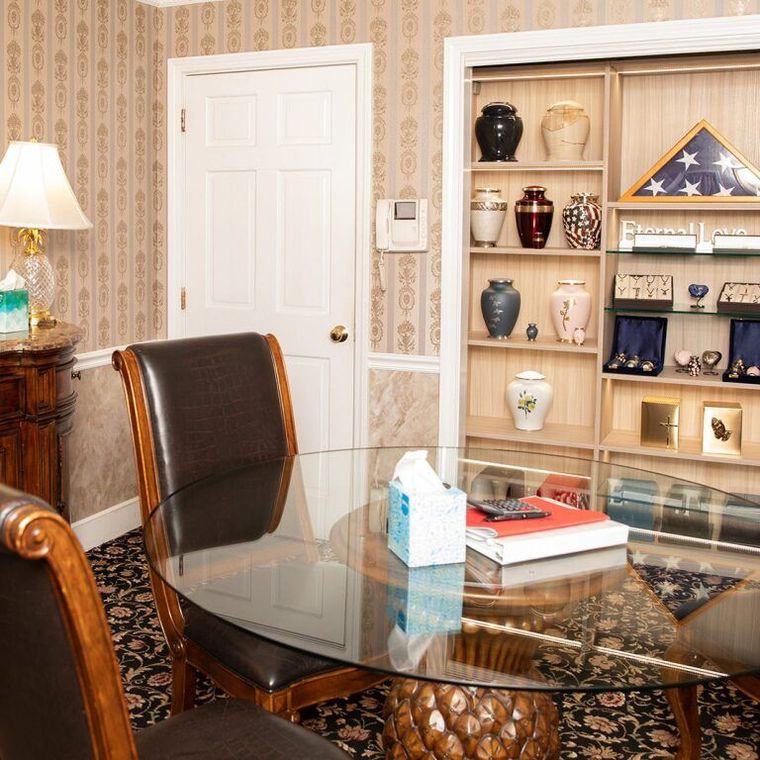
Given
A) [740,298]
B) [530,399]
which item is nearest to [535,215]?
[530,399]

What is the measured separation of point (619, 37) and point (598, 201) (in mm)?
703

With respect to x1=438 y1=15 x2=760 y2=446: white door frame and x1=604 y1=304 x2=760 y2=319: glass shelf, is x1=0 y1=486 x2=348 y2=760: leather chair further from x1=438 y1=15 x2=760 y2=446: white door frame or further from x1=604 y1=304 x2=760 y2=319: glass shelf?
x1=604 y1=304 x2=760 y2=319: glass shelf

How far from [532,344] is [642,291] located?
49 centimetres

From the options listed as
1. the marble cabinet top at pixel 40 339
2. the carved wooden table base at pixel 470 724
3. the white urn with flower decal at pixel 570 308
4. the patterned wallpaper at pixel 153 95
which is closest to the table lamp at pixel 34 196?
the marble cabinet top at pixel 40 339

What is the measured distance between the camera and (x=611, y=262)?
4.00m

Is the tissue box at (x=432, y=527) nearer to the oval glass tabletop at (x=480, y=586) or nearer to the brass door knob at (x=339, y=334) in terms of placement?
the oval glass tabletop at (x=480, y=586)

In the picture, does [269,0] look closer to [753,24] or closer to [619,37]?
[619,37]

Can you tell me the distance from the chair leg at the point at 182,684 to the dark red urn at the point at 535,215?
8.16 ft

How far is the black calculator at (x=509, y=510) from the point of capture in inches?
73.8

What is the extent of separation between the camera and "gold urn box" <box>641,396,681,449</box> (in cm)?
392

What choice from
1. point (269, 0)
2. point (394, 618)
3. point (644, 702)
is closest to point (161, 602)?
point (394, 618)

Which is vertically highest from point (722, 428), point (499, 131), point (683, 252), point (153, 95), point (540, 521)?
point (153, 95)

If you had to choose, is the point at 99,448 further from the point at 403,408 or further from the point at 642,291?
the point at 642,291

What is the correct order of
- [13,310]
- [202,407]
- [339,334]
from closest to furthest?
[202,407], [13,310], [339,334]
